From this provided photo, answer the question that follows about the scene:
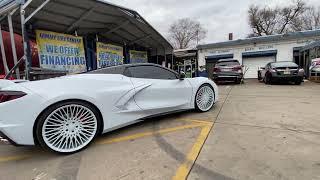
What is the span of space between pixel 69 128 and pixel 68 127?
2cm

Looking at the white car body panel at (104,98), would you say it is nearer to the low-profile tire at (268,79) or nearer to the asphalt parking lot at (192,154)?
the asphalt parking lot at (192,154)

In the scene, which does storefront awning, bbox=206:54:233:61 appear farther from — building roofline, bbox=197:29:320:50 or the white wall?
building roofline, bbox=197:29:320:50

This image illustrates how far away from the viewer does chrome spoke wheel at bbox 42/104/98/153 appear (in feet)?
10.2

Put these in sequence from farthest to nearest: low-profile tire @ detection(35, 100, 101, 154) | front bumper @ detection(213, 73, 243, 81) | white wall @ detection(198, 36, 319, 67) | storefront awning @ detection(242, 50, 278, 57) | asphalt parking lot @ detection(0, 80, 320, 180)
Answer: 1. storefront awning @ detection(242, 50, 278, 57)
2. white wall @ detection(198, 36, 319, 67)
3. front bumper @ detection(213, 73, 243, 81)
4. low-profile tire @ detection(35, 100, 101, 154)
5. asphalt parking lot @ detection(0, 80, 320, 180)

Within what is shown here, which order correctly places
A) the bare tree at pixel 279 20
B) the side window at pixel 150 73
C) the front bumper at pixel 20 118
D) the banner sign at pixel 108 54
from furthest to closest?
the bare tree at pixel 279 20, the banner sign at pixel 108 54, the side window at pixel 150 73, the front bumper at pixel 20 118

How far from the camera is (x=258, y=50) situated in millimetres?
19297

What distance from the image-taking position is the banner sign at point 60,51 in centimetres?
968

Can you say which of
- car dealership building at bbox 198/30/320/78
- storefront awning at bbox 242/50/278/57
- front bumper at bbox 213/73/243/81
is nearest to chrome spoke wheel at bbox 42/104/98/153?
front bumper at bbox 213/73/243/81

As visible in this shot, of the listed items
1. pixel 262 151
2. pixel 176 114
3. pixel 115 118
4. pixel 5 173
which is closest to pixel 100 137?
pixel 115 118

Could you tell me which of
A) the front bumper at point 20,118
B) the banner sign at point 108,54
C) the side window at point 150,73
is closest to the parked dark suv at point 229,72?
the banner sign at point 108,54

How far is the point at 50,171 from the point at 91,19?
8393 millimetres

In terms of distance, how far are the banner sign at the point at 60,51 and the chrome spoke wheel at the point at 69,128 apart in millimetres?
7336

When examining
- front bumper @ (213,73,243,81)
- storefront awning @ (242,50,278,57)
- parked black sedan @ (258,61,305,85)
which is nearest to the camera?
parked black sedan @ (258,61,305,85)

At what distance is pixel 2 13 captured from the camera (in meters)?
7.56
